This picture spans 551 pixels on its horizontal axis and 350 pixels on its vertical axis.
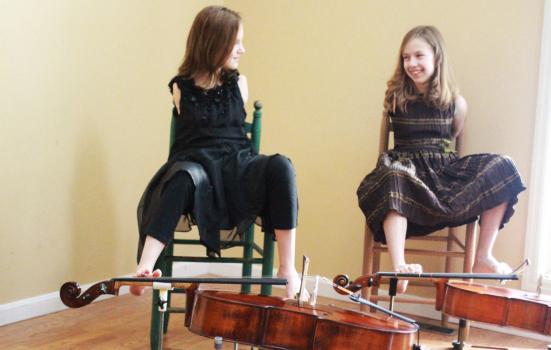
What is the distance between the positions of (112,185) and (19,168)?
1.49 feet

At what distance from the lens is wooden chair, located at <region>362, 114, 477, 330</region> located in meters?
2.37

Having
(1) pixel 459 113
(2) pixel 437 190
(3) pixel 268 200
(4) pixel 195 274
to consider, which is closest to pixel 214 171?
(3) pixel 268 200

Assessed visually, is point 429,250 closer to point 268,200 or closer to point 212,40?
point 268,200

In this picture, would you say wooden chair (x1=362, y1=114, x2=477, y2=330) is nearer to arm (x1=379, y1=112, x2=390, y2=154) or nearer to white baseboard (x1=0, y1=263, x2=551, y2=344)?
arm (x1=379, y1=112, x2=390, y2=154)

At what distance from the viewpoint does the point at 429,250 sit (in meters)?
2.49

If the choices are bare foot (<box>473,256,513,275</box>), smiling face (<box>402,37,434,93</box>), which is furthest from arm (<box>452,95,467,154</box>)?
bare foot (<box>473,256,513,275</box>)

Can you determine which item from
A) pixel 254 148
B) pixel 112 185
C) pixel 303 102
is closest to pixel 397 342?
pixel 254 148

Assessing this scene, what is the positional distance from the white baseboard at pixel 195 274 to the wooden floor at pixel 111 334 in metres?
0.03

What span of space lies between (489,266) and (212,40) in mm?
1164

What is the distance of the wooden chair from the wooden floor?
0.67 feet

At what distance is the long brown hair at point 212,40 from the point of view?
2191 mm

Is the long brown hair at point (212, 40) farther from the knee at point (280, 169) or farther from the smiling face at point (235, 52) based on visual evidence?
the knee at point (280, 169)

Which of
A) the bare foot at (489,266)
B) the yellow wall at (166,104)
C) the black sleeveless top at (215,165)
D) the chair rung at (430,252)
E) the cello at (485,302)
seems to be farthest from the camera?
the chair rung at (430,252)

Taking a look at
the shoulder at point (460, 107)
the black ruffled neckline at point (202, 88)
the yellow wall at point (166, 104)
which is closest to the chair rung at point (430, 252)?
the yellow wall at point (166, 104)
